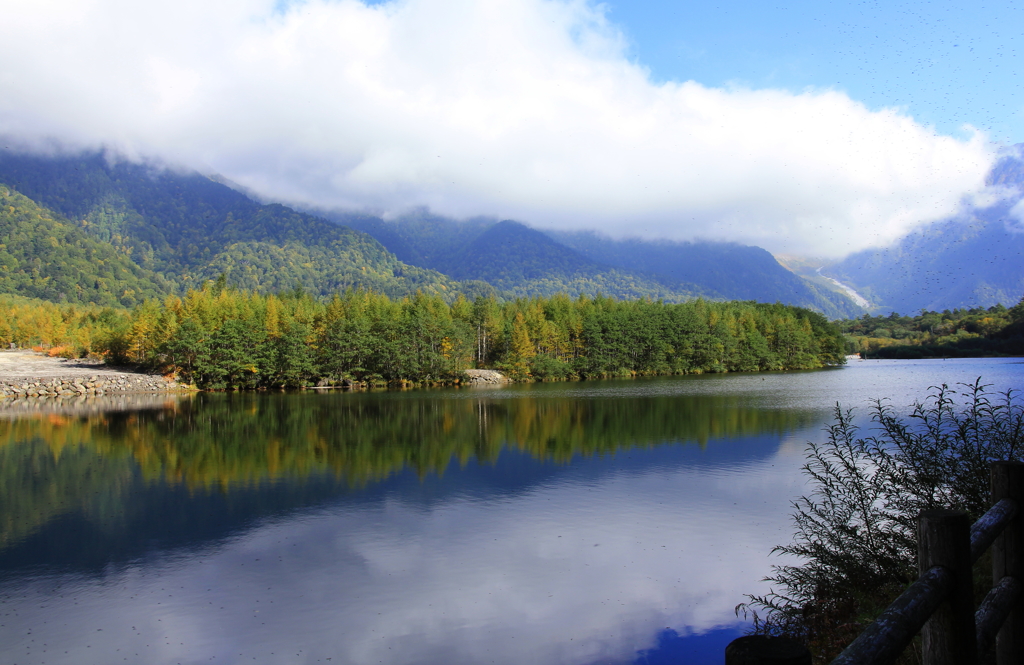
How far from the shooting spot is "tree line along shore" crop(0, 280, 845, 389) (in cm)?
5475

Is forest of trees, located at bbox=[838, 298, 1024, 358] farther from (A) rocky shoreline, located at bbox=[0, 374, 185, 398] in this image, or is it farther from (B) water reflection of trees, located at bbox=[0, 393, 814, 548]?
(A) rocky shoreline, located at bbox=[0, 374, 185, 398]

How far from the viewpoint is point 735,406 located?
106 feet

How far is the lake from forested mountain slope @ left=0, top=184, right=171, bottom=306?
133631mm

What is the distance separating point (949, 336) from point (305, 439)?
104 metres

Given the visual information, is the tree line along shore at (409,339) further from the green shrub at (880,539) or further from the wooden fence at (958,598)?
the wooden fence at (958,598)

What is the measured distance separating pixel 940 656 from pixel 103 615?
1037 cm

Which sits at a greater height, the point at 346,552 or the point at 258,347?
the point at 258,347

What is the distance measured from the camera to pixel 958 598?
2320 millimetres

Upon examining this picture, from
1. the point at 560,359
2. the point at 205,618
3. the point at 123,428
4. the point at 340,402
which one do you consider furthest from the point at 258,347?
the point at 205,618

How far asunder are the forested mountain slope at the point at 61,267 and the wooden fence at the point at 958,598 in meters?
155

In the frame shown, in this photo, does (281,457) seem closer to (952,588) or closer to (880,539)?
(880,539)

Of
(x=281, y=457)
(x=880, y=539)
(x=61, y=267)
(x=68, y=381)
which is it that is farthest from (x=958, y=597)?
(x=61, y=267)

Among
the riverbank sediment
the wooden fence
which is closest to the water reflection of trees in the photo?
the wooden fence

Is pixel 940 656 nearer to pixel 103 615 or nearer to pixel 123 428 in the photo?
pixel 103 615
